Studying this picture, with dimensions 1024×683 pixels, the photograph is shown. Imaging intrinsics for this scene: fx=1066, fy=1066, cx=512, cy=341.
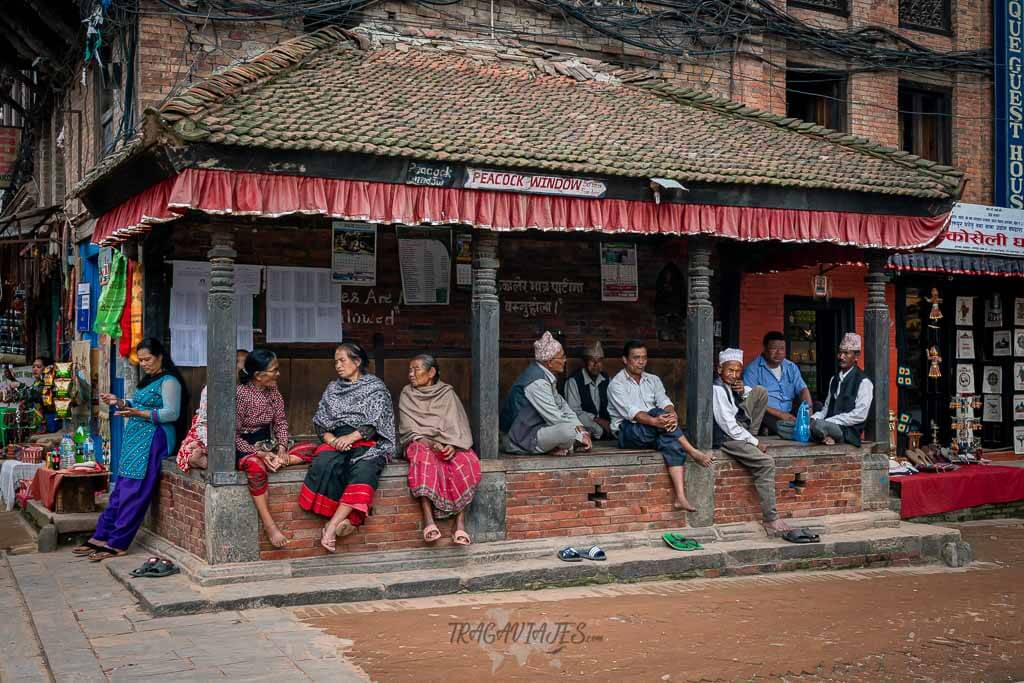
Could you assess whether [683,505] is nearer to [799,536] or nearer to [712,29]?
[799,536]

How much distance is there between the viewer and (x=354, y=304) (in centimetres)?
1179

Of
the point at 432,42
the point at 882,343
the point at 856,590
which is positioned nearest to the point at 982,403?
the point at 882,343

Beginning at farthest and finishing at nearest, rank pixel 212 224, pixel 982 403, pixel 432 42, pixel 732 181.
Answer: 1. pixel 982 403
2. pixel 432 42
3. pixel 732 181
4. pixel 212 224

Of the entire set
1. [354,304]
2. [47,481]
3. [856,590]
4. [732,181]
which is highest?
[732,181]

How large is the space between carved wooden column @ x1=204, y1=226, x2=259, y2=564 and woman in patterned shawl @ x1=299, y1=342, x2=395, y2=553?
1.69 feet

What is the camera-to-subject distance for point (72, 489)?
11.0 meters

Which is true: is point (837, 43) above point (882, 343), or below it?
above

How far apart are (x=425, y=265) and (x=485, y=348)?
291 cm

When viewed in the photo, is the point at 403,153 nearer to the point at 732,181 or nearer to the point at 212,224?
the point at 212,224

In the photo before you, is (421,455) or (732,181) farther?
(732,181)

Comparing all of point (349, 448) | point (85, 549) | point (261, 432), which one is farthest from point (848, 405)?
point (85, 549)

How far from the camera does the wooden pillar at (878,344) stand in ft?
36.7

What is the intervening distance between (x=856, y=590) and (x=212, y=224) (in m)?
6.34

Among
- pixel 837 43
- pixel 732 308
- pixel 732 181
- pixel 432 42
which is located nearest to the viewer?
pixel 732 181
